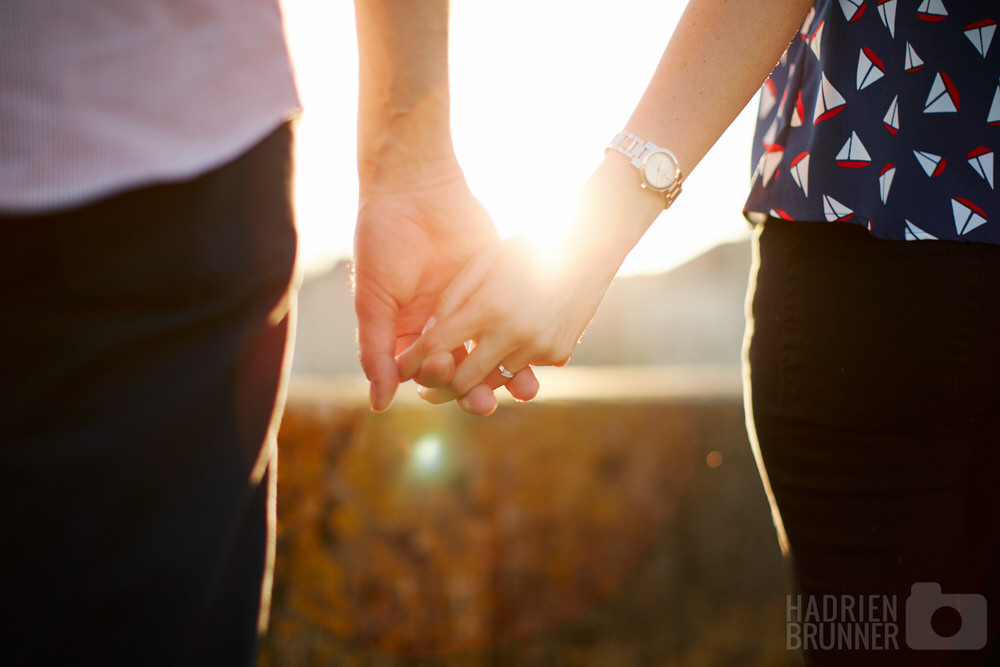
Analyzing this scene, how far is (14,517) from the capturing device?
0.47 m

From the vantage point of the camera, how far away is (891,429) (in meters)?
0.91

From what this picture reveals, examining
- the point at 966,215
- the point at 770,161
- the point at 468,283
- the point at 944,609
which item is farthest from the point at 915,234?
the point at 468,283

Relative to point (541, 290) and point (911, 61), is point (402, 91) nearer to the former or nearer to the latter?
point (541, 290)

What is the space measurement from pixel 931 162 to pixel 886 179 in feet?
0.19

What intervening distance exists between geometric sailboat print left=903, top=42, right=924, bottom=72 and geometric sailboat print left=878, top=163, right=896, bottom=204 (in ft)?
0.43

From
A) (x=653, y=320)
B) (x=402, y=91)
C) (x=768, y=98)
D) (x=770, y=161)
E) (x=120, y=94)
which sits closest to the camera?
(x=120, y=94)

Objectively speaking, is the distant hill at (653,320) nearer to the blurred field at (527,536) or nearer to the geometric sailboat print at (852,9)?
the blurred field at (527,536)

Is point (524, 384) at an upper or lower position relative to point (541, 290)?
lower

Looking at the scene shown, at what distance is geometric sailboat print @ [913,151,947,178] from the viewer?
2.90 ft

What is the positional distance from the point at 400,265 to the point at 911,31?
36.7 inches

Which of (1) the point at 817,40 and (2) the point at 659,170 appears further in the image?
(2) the point at 659,170

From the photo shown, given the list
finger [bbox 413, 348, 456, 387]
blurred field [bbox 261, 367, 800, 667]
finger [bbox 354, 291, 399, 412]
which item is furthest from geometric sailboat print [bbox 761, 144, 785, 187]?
blurred field [bbox 261, 367, 800, 667]

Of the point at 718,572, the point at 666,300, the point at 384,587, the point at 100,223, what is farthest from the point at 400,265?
the point at 666,300

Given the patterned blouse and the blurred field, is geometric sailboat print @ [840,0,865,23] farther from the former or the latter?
the blurred field
